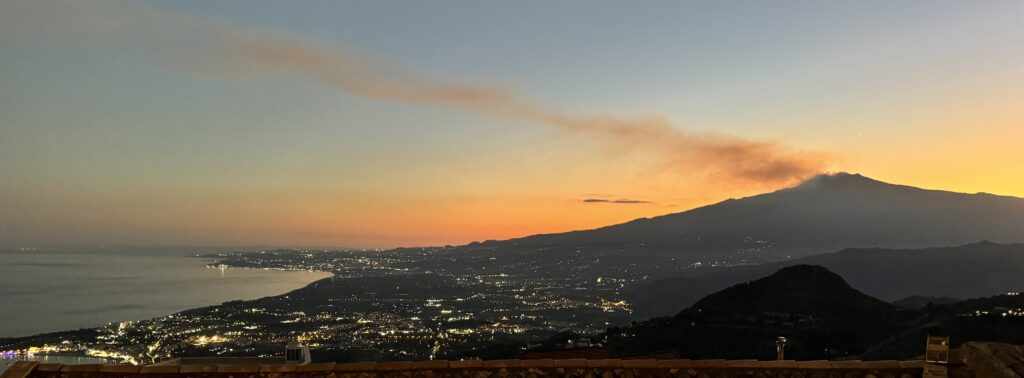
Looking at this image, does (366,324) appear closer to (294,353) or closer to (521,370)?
(294,353)

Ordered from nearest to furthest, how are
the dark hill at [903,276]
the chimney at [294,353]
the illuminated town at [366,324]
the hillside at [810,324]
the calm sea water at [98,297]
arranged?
1. the chimney at [294,353]
2. the hillside at [810,324]
3. the illuminated town at [366,324]
4. the calm sea water at [98,297]
5. the dark hill at [903,276]

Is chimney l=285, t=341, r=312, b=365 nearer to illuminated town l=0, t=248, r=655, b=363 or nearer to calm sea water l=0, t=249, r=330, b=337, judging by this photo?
illuminated town l=0, t=248, r=655, b=363

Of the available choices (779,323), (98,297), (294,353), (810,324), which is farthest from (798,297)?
(98,297)

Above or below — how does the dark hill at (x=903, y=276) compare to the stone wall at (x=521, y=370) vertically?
below

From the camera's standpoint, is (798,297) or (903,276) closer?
(798,297)

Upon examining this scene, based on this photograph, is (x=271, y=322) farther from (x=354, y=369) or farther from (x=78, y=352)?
(x=354, y=369)

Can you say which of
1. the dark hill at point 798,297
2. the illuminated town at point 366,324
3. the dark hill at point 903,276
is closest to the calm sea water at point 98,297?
the illuminated town at point 366,324

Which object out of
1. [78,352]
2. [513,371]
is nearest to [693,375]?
[513,371]

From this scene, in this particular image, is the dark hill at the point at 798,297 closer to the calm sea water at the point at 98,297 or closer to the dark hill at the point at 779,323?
the dark hill at the point at 779,323
